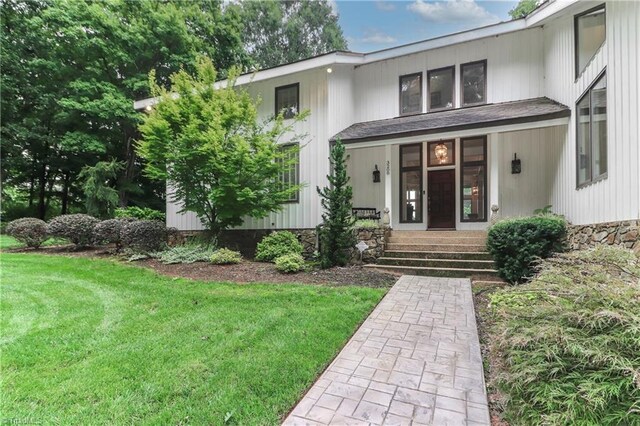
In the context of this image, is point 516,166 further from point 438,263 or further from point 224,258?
point 224,258

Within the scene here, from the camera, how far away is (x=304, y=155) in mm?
9664

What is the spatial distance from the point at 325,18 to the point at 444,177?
2010 centimetres

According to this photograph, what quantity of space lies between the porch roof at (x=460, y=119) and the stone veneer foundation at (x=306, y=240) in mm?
2612

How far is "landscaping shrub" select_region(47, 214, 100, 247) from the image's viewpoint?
9.46 metres

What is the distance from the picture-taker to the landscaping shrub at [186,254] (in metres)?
7.81

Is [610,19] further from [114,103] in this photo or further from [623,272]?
[114,103]

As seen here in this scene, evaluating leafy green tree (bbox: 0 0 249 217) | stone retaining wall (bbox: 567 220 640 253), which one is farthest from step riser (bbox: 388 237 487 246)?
leafy green tree (bbox: 0 0 249 217)

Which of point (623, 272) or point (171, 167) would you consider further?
point (171, 167)

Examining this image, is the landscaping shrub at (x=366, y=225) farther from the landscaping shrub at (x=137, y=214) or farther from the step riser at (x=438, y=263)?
the landscaping shrub at (x=137, y=214)

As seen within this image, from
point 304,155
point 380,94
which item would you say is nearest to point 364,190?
point 304,155

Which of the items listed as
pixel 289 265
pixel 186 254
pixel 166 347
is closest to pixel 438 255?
pixel 289 265

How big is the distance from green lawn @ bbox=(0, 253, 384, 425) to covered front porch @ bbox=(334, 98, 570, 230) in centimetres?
466

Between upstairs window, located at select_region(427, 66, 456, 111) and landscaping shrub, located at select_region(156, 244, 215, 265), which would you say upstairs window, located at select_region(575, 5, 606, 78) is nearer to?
upstairs window, located at select_region(427, 66, 456, 111)

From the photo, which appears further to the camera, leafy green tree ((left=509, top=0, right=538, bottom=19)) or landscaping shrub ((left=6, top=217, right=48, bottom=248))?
leafy green tree ((left=509, top=0, right=538, bottom=19))
